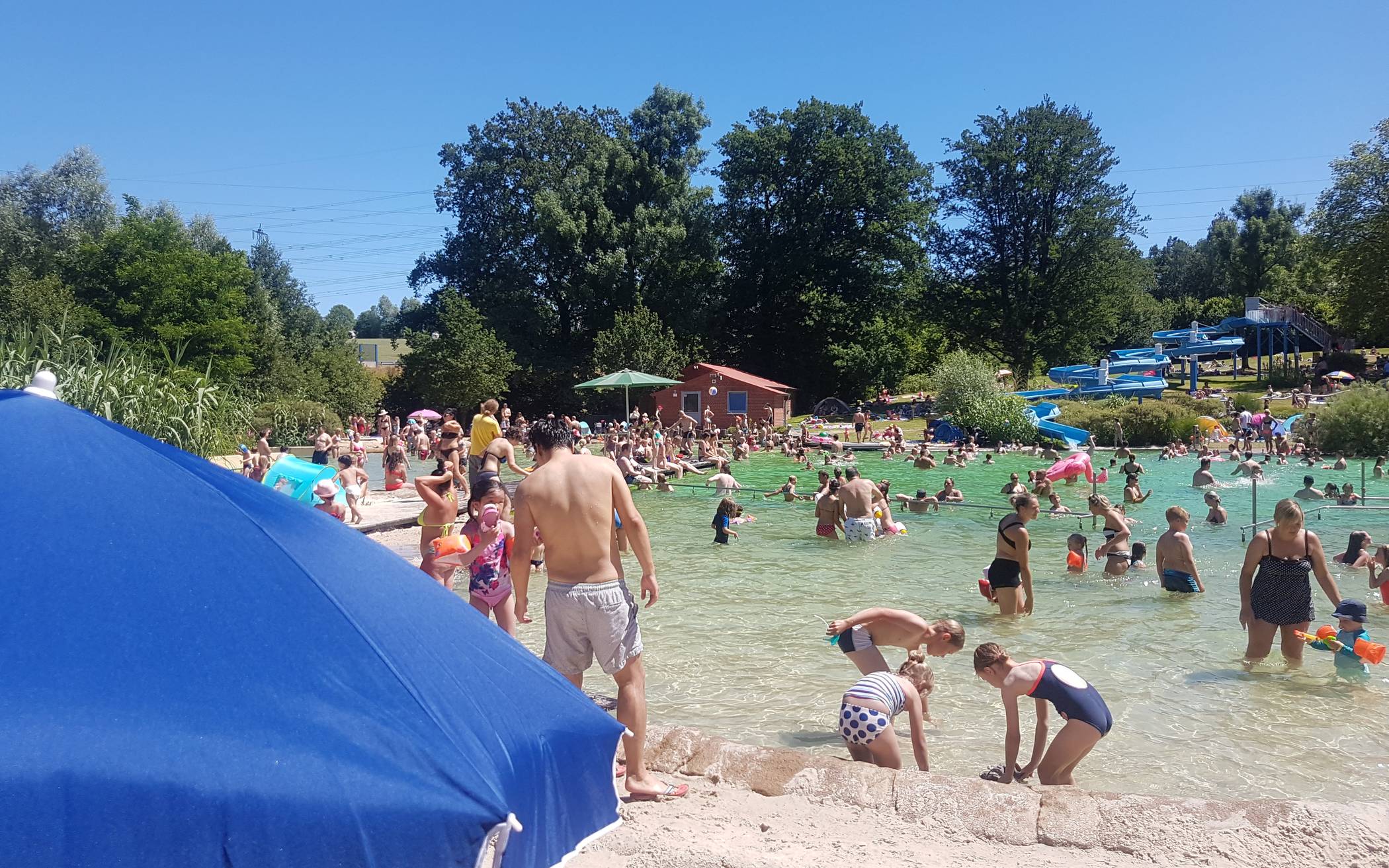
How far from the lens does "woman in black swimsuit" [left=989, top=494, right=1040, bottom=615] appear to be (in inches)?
361

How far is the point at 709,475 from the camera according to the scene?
2525 centimetres

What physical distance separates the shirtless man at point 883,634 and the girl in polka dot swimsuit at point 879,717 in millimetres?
470

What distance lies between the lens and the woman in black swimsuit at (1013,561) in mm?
9164

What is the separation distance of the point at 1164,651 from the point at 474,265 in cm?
4284

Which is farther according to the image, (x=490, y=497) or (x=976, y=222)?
(x=976, y=222)

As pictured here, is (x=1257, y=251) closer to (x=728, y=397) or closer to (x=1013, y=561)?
(x=728, y=397)

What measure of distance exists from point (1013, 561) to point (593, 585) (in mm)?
6244

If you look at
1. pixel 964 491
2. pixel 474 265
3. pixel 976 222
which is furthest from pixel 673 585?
pixel 976 222

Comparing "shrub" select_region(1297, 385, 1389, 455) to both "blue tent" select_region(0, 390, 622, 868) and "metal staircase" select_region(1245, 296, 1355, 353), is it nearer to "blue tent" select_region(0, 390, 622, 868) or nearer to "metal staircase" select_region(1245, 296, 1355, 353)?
"metal staircase" select_region(1245, 296, 1355, 353)

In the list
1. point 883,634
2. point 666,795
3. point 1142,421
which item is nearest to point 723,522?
point 883,634

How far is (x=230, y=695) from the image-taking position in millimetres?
Answer: 2029

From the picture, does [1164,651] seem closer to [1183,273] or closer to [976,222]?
[976,222]

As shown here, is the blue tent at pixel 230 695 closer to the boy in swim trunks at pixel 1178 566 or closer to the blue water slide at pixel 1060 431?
the boy in swim trunks at pixel 1178 566

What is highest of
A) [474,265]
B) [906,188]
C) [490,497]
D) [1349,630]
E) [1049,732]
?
[906,188]
